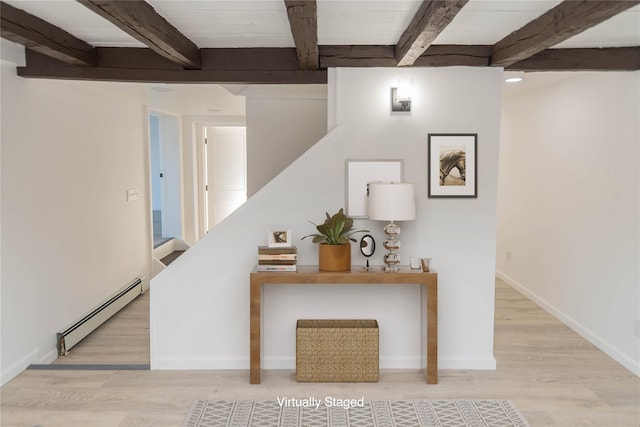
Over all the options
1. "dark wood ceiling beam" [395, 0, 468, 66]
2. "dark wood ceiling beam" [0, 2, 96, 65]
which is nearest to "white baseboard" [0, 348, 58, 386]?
"dark wood ceiling beam" [0, 2, 96, 65]

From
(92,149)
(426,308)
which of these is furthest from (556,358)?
(92,149)

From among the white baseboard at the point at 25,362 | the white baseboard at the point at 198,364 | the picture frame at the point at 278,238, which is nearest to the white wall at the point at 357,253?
the white baseboard at the point at 198,364

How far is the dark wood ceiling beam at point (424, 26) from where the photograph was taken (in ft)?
7.45

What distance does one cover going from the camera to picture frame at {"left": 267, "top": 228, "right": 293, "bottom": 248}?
3.49 meters

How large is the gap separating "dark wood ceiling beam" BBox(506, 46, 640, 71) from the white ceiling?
6cm

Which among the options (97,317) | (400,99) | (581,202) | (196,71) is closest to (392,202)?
(400,99)

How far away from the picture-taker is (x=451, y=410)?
9.97 ft

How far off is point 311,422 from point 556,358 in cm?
199

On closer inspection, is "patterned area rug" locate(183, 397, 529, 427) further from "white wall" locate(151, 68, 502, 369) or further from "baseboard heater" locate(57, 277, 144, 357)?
"baseboard heater" locate(57, 277, 144, 357)

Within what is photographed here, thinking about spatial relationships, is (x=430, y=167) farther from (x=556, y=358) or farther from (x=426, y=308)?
(x=556, y=358)

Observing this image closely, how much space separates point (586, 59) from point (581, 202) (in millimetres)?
1304

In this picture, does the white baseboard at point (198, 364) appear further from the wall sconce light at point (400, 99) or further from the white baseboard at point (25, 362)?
the wall sconce light at point (400, 99)

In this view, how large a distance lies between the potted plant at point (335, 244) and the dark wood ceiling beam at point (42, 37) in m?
1.85

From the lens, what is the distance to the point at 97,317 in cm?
453
